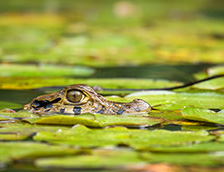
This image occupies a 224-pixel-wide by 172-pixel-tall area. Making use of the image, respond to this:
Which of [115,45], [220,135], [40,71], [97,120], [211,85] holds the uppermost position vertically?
[115,45]

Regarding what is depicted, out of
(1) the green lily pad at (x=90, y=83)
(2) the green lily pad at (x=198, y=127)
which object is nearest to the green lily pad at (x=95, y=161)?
(2) the green lily pad at (x=198, y=127)

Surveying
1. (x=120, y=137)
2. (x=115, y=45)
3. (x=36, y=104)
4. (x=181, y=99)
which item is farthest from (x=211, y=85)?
(x=115, y=45)

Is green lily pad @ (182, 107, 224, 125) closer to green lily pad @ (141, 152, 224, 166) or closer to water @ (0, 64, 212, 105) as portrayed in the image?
green lily pad @ (141, 152, 224, 166)

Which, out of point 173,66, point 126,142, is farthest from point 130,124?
point 173,66

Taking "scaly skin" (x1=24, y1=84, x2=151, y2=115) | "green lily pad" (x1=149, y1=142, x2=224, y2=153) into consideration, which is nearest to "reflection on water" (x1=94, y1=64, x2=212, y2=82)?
"scaly skin" (x1=24, y1=84, x2=151, y2=115)

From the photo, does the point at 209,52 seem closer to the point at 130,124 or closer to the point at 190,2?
the point at 130,124

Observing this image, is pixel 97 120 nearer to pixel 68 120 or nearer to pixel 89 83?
pixel 68 120
